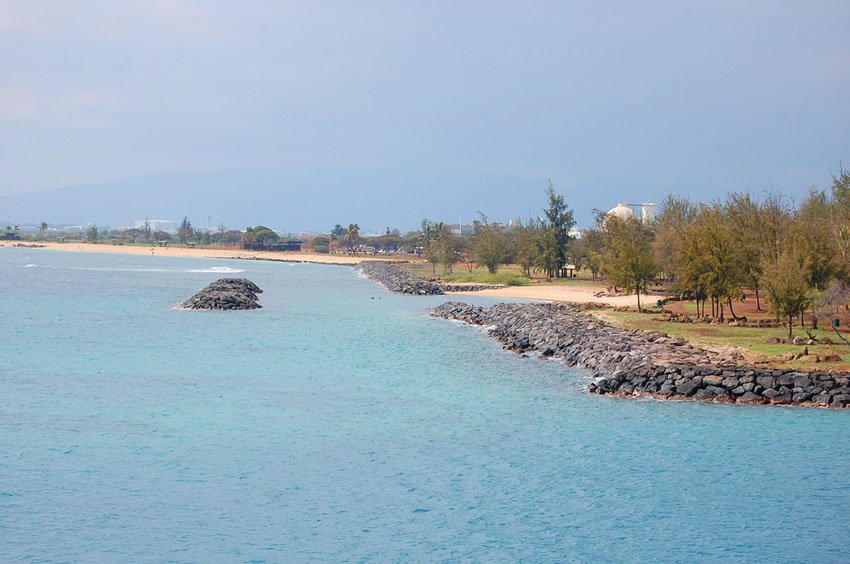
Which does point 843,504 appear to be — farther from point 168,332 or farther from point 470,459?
point 168,332

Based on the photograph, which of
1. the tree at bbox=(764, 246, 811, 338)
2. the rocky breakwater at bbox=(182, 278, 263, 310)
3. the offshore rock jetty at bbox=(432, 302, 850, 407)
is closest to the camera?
the offshore rock jetty at bbox=(432, 302, 850, 407)

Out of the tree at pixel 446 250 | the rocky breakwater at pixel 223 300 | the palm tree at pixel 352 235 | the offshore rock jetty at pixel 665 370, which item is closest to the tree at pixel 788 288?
the offshore rock jetty at pixel 665 370

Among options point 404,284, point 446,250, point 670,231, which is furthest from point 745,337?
point 446,250

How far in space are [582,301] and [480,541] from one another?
49.0 m

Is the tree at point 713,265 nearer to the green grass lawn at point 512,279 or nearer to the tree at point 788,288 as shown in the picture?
the tree at point 788,288

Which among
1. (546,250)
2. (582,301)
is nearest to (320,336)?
(582,301)

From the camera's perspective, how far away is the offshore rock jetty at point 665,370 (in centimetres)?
2619

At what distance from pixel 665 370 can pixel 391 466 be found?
11772 mm

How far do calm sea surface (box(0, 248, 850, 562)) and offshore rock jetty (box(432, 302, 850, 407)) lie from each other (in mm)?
925

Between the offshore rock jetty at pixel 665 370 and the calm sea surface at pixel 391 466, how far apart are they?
36.4 inches

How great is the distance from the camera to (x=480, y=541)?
617 inches

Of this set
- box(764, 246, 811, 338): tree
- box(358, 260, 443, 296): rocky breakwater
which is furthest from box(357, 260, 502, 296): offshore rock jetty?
box(764, 246, 811, 338): tree

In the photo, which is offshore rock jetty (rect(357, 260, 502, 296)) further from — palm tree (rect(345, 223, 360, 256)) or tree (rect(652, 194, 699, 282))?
palm tree (rect(345, 223, 360, 256))

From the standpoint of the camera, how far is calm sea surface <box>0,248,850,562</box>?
15.6m
